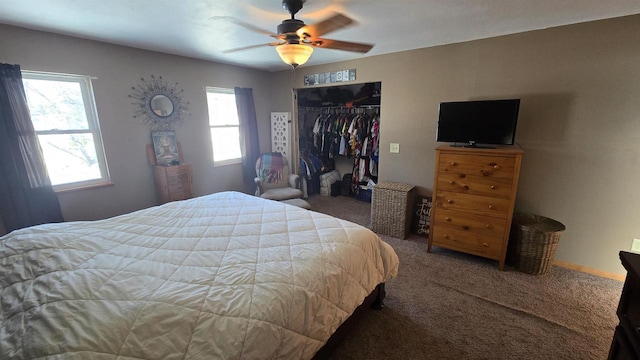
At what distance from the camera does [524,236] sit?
7.91 ft

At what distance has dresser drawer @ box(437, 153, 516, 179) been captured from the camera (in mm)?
2305

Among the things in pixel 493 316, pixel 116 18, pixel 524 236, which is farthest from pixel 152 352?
A: pixel 524 236

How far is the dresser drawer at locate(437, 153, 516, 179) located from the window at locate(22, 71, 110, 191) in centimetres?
374

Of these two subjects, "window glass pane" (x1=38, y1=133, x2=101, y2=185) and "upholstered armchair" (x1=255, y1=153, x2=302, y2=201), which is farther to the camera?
"upholstered armchair" (x1=255, y1=153, x2=302, y2=201)

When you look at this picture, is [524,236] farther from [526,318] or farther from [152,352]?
[152,352]

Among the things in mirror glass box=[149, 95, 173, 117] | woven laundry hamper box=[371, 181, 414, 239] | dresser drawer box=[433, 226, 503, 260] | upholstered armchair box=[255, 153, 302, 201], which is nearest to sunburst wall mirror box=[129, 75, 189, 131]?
mirror glass box=[149, 95, 173, 117]

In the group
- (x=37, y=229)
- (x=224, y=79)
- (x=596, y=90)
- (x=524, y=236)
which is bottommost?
(x=524, y=236)

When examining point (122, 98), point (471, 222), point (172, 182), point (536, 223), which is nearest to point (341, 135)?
point (471, 222)

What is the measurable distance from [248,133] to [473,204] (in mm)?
3386

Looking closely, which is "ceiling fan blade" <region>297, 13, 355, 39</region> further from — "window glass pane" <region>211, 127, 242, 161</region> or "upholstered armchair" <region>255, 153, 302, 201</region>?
"window glass pane" <region>211, 127, 242, 161</region>

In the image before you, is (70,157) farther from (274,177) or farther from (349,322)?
(349,322)

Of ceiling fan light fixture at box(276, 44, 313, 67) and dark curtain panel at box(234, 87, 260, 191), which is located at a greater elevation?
ceiling fan light fixture at box(276, 44, 313, 67)

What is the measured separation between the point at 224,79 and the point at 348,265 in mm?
3548

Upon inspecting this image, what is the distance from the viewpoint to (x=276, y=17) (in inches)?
82.4
